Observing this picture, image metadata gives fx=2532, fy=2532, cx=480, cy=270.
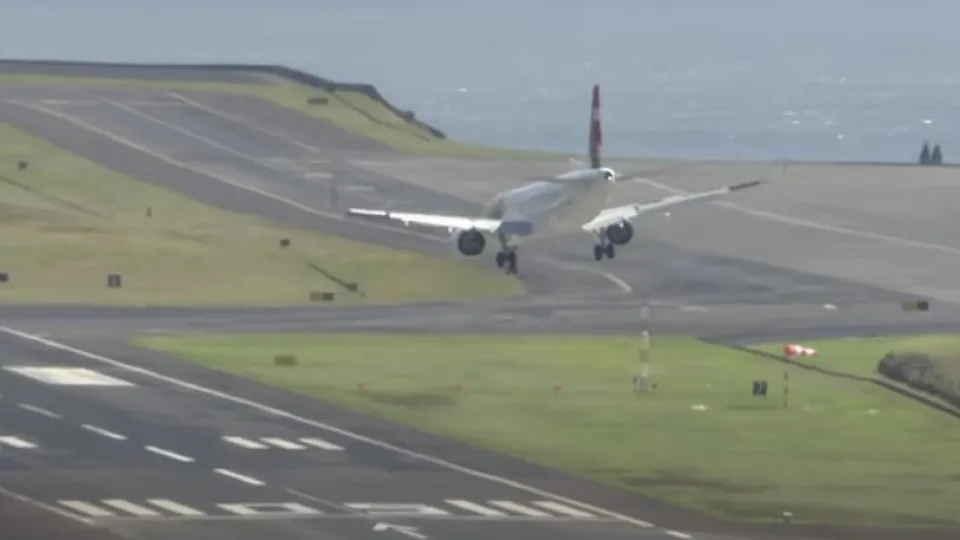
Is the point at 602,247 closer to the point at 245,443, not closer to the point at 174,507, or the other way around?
the point at 245,443

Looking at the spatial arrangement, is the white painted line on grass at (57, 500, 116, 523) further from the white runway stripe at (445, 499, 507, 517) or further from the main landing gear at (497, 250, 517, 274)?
the main landing gear at (497, 250, 517, 274)

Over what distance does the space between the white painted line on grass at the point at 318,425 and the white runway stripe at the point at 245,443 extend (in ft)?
7.39

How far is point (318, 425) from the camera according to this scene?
58188 millimetres

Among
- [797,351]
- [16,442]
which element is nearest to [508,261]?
[797,351]

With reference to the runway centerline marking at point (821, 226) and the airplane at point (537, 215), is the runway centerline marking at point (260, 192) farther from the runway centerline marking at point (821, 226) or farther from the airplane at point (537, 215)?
the runway centerline marking at point (821, 226)

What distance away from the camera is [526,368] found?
2694 inches

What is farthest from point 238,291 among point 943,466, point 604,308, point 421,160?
point 421,160

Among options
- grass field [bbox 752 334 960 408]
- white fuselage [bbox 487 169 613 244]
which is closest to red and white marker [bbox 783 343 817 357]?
grass field [bbox 752 334 960 408]

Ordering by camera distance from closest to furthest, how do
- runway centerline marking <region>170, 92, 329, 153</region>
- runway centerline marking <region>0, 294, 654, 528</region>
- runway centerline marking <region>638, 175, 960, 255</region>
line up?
runway centerline marking <region>0, 294, 654, 528</region>, runway centerline marking <region>638, 175, 960, 255</region>, runway centerline marking <region>170, 92, 329, 153</region>

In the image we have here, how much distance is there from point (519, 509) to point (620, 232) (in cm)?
5197

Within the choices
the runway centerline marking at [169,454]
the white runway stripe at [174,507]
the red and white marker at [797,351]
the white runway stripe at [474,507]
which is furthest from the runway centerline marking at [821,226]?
the white runway stripe at [174,507]

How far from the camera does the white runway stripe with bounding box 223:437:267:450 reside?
54.9 m

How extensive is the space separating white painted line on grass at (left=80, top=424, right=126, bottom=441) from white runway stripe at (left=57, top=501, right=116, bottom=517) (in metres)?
8.40

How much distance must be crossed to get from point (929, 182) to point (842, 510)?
294 feet
